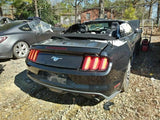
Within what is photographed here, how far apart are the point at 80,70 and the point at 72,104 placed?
2.85 ft

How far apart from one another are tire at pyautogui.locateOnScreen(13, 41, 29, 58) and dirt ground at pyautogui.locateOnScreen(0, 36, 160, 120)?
153 cm

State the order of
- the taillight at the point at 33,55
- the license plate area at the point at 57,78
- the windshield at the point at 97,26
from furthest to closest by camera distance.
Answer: the windshield at the point at 97,26, the taillight at the point at 33,55, the license plate area at the point at 57,78

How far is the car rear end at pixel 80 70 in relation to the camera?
1807 mm

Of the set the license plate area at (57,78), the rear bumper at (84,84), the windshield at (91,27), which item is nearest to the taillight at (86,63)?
the rear bumper at (84,84)

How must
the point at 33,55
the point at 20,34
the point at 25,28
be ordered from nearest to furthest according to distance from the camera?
the point at 33,55, the point at 20,34, the point at 25,28

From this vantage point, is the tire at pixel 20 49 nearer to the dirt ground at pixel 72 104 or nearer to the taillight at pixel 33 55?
the dirt ground at pixel 72 104

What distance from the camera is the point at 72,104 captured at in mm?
2389

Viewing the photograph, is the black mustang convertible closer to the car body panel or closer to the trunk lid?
the trunk lid

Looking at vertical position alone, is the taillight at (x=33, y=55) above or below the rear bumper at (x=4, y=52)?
above

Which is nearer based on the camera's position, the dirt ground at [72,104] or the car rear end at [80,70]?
the car rear end at [80,70]

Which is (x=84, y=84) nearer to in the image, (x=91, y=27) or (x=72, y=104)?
(x=72, y=104)

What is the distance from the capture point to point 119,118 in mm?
2023

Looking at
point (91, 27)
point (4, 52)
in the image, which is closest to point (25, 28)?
point (4, 52)

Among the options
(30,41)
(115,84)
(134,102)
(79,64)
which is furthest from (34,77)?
(30,41)
